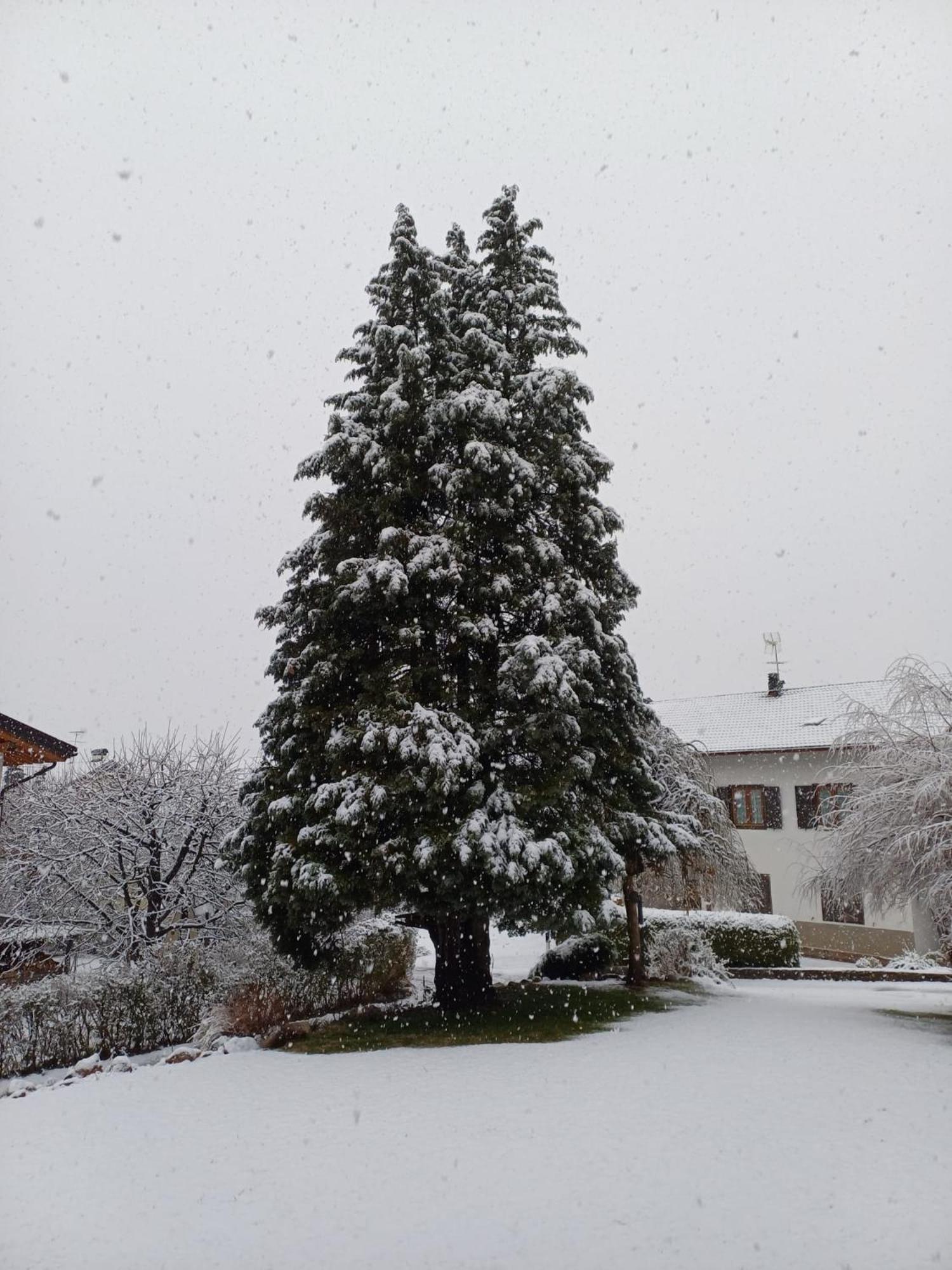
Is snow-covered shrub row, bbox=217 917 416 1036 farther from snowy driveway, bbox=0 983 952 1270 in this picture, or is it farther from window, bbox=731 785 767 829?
window, bbox=731 785 767 829

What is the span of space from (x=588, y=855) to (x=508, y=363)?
7979 mm

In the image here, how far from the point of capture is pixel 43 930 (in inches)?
645

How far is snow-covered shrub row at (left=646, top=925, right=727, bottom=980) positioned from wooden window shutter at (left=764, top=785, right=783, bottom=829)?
12.9 metres

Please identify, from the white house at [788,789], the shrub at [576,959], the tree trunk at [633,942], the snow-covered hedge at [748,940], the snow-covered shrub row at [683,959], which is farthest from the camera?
Answer: the white house at [788,789]

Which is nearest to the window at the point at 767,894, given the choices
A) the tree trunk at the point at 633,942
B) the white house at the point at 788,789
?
the white house at the point at 788,789

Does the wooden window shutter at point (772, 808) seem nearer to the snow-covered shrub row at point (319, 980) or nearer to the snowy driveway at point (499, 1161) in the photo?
the snow-covered shrub row at point (319, 980)

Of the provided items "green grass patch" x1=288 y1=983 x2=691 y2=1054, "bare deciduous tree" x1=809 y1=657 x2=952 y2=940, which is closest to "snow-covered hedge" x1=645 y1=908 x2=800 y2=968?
"green grass patch" x1=288 y1=983 x2=691 y2=1054

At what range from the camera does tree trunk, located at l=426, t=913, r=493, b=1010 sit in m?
14.5

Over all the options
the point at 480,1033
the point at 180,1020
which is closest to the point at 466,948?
the point at 480,1033

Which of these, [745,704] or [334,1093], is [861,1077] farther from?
[745,704]

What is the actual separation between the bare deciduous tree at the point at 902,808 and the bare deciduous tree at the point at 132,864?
34.2ft

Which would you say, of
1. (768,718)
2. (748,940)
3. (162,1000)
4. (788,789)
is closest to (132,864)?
(162,1000)

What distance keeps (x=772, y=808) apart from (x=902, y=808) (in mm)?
19871

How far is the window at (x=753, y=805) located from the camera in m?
31.3
